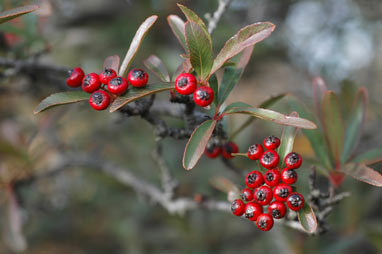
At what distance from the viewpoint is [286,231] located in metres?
2.22

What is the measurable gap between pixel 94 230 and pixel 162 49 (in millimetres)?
2227

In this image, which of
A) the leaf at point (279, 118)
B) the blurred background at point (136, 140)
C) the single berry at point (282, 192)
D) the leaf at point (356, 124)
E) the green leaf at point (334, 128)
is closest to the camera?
the leaf at point (279, 118)

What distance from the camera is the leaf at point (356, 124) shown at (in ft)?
4.23

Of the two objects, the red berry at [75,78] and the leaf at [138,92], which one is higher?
the leaf at [138,92]

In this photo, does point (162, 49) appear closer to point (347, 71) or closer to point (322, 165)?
point (347, 71)

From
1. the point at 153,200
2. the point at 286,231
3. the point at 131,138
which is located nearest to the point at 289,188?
the point at 153,200

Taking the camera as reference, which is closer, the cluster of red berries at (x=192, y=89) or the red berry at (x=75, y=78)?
the cluster of red berries at (x=192, y=89)

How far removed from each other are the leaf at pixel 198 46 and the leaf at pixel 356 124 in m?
0.72

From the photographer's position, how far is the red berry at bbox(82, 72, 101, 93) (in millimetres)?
933

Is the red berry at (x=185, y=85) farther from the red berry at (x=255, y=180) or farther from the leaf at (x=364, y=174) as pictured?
the leaf at (x=364, y=174)

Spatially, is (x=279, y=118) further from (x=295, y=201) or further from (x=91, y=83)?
(x=91, y=83)

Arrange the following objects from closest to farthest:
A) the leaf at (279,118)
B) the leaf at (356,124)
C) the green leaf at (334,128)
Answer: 1. the leaf at (279,118)
2. the green leaf at (334,128)
3. the leaf at (356,124)

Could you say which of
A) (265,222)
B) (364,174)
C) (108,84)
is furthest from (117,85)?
(364,174)

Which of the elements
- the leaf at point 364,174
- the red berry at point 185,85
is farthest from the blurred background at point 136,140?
the red berry at point 185,85
